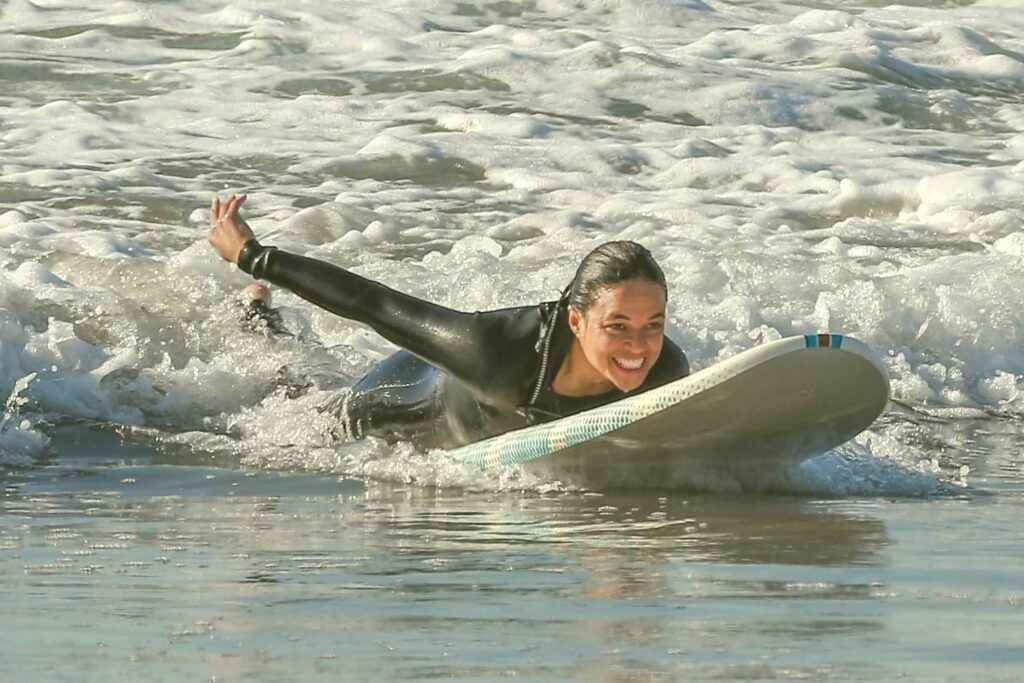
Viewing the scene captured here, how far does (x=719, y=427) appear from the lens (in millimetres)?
6051

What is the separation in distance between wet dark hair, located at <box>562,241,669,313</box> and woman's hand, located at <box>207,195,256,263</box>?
1429mm

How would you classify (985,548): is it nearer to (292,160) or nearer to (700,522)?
(700,522)

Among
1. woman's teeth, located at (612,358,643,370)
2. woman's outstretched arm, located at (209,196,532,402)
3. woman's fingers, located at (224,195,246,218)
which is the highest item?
woman's fingers, located at (224,195,246,218)

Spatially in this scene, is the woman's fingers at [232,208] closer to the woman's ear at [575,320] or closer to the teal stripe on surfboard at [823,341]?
the woman's ear at [575,320]

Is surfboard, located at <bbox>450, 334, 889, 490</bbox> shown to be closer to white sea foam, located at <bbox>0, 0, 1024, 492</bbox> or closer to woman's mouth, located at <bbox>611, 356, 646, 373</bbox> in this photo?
woman's mouth, located at <bbox>611, 356, 646, 373</bbox>

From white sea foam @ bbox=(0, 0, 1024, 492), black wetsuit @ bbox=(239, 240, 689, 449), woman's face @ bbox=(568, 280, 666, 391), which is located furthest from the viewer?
white sea foam @ bbox=(0, 0, 1024, 492)

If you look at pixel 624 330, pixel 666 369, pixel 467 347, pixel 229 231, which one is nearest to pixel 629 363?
pixel 624 330

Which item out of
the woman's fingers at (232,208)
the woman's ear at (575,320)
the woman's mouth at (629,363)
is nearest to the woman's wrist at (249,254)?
the woman's fingers at (232,208)

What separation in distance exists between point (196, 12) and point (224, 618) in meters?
13.0

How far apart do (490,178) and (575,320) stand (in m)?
6.65

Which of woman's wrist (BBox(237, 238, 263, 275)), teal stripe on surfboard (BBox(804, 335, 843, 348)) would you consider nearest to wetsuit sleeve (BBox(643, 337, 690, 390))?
teal stripe on surfboard (BBox(804, 335, 843, 348))

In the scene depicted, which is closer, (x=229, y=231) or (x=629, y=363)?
(x=629, y=363)

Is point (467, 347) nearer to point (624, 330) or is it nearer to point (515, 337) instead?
point (515, 337)

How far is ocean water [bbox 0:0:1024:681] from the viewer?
3.70 m
